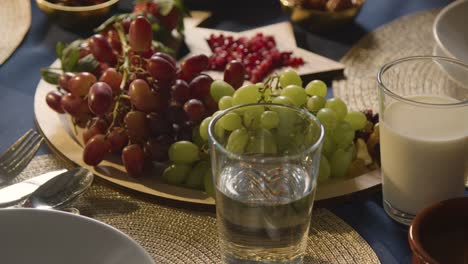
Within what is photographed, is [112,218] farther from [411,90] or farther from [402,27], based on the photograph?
[402,27]

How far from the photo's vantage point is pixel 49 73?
106 cm

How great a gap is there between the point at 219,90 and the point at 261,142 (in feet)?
0.72

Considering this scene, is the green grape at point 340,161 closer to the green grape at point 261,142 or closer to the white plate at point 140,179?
the white plate at point 140,179

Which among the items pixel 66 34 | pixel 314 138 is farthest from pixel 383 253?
pixel 66 34

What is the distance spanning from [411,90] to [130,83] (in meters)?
0.37

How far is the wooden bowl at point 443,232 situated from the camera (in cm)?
67

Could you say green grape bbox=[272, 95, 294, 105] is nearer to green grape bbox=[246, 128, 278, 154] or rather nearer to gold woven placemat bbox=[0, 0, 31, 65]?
green grape bbox=[246, 128, 278, 154]

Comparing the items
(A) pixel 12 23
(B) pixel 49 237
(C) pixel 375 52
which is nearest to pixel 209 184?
(B) pixel 49 237

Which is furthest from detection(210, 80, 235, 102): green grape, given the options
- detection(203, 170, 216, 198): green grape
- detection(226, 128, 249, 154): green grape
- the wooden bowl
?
the wooden bowl

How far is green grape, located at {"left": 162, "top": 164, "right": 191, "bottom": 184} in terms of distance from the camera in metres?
0.87

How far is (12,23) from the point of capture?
1.34 metres

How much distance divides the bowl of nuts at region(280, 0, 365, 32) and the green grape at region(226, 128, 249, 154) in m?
0.62

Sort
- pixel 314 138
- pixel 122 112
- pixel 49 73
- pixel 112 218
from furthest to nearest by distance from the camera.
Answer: pixel 49 73 < pixel 122 112 < pixel 112 218 < pixel 314 138

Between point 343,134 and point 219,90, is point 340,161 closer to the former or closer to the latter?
point 343,134
